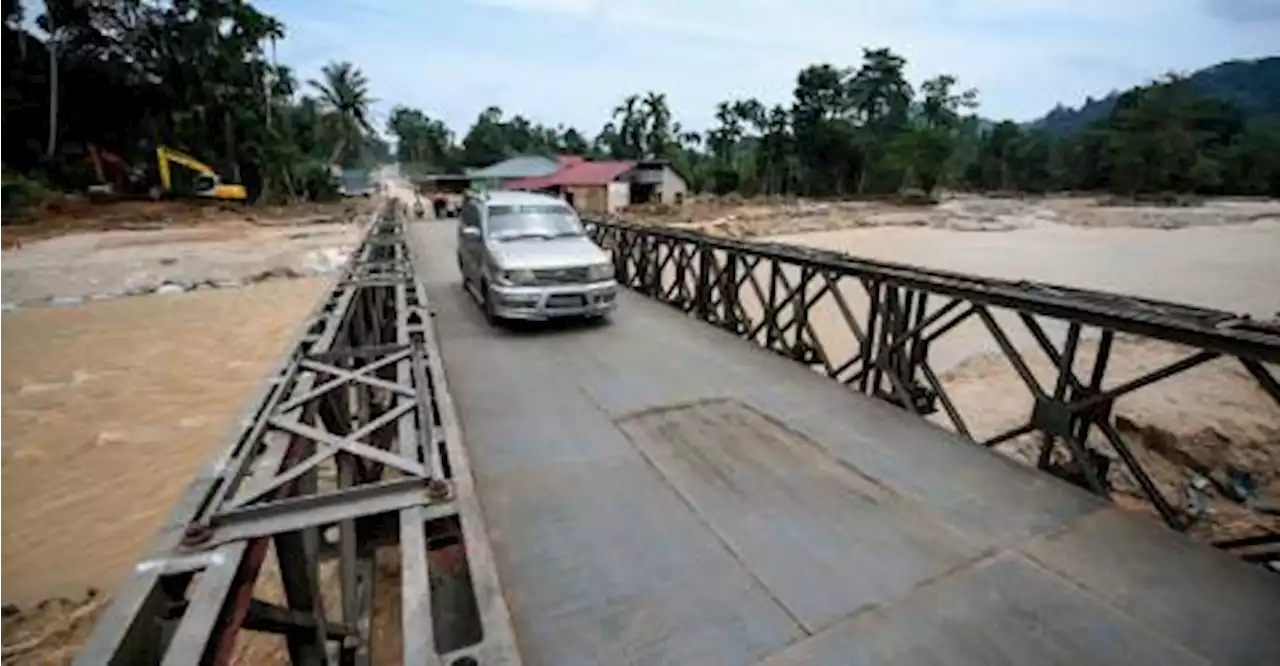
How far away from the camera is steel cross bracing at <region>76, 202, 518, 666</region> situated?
1920 millimetres

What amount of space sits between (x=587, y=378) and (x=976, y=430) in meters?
5.39

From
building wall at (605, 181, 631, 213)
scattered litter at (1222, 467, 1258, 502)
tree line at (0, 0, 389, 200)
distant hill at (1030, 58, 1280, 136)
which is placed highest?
distant hill at (1030, 58, 1280, 136)

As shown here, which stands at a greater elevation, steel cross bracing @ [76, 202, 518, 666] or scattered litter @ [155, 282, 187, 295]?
steel cross bracing @ [76, 202, 518, 666]

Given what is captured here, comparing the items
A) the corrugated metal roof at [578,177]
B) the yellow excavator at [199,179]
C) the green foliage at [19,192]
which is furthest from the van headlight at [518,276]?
the corrugated metal roof at [578,177]

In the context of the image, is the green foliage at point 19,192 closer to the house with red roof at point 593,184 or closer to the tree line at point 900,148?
the house with red roof at point 593,184

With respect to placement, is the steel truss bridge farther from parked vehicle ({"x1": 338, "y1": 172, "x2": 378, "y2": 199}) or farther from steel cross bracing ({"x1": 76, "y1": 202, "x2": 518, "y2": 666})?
parked vehicle ({"x1": 338, "y1": 172, "x2": 378, "y2": 199})

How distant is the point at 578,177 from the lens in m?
50.3

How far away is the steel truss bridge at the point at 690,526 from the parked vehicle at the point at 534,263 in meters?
2.19

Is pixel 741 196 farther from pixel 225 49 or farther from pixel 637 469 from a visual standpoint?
pixel 637 469

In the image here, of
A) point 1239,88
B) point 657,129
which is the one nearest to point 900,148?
point 657,129

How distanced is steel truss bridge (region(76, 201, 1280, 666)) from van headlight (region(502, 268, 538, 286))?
227 centimetres

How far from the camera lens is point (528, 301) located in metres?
8.20

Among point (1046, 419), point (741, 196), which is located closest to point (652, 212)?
point (741, 196)

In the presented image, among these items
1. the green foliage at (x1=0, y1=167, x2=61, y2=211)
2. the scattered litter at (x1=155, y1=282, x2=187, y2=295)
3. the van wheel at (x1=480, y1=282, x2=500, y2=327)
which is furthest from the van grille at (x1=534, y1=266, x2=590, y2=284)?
the green foliage at (x1=0, y1=167, x2=61, y2=211)
